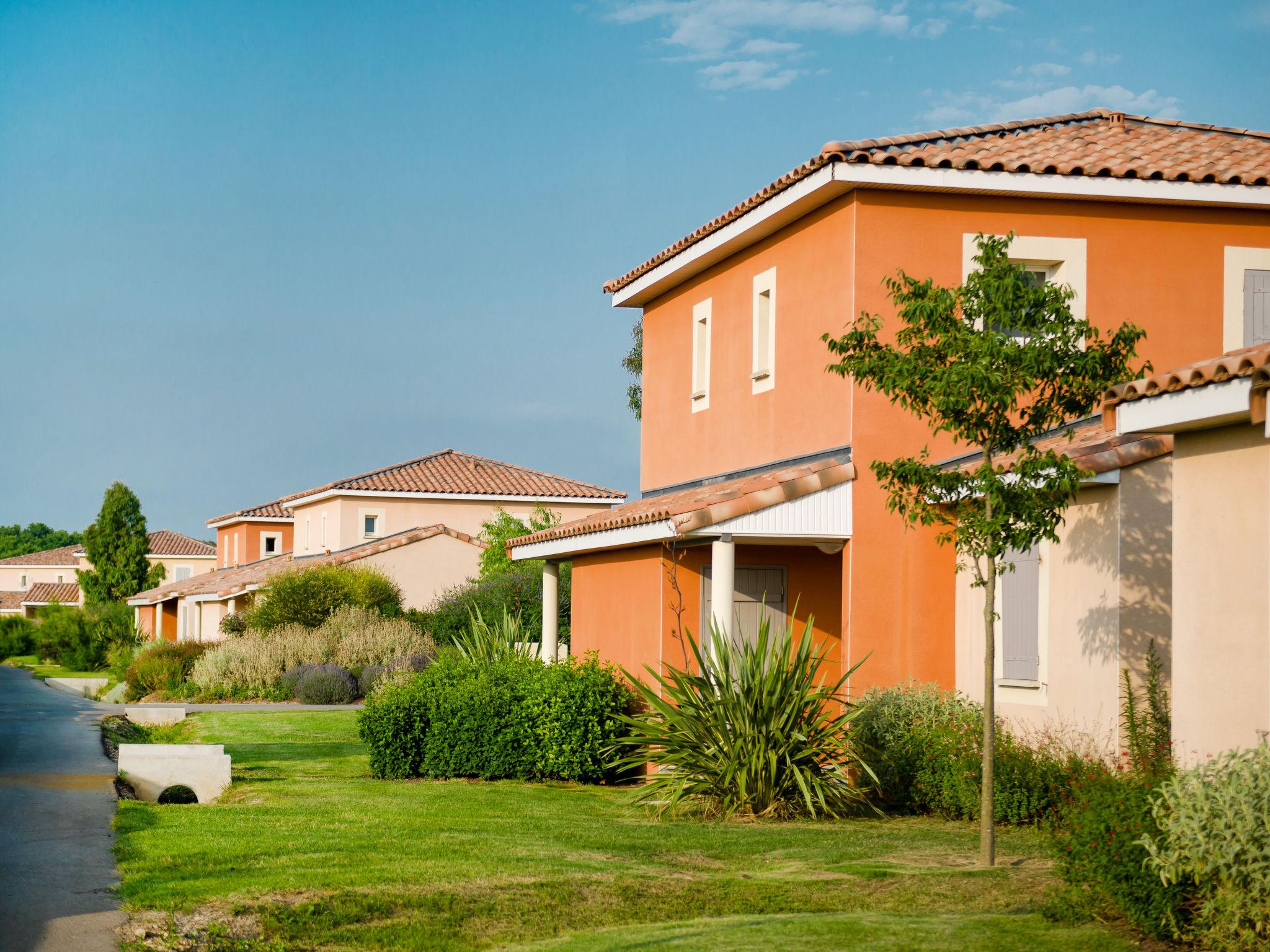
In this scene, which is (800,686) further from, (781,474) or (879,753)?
(781,474)

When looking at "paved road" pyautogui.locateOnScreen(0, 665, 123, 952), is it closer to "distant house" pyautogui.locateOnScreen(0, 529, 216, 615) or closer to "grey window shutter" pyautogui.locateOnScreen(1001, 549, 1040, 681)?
"grey window shutter" pyautogui.locateOnScreen(1001, 549, 1040, 681)

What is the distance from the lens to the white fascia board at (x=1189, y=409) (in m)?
8.09

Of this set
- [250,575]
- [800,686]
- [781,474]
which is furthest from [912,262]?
[250,575]

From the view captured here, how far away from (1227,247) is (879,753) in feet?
24.6

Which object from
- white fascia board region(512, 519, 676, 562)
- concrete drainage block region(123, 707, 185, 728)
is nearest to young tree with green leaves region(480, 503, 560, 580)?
concrete drainage block region(123, 707, 185, 728)

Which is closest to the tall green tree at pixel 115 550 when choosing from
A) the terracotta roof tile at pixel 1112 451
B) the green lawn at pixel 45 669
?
the green lawn at pixel 45 669

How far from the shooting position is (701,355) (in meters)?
19.5

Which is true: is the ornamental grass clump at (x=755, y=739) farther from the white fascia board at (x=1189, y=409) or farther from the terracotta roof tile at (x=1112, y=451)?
the white fascia board at (x=1189, y=409)

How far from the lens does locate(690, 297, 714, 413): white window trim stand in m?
19.1

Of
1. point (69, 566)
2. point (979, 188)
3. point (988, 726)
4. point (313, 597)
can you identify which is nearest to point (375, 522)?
point (313, 597)

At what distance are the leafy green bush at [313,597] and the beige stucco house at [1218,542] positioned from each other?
2974 centimetres

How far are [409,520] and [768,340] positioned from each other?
3191 cm

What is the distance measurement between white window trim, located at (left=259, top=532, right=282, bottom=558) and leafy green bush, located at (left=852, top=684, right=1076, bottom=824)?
49.3m

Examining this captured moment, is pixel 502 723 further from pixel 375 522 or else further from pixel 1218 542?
pixel 375 522
